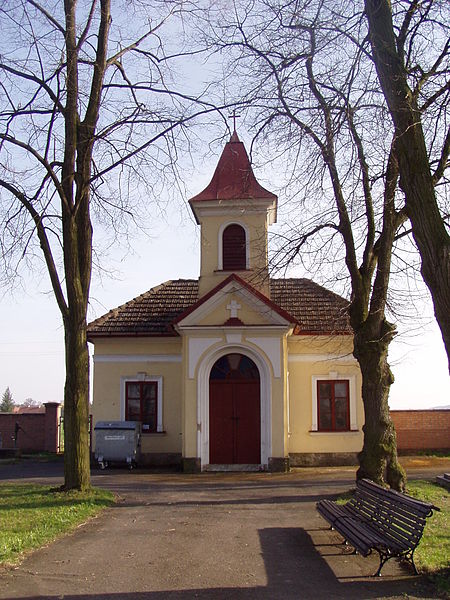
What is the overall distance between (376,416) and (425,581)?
6.63 metres

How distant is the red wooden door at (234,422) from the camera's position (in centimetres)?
1995

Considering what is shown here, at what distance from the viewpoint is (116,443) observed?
20656 millimetres

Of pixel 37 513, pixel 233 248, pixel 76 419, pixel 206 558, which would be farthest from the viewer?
pixel 233 248

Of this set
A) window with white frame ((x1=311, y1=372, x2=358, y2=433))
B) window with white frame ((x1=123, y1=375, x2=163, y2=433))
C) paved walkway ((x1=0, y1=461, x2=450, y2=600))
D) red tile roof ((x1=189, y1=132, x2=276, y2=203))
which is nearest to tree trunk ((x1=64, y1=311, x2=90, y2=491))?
paved walkway ((x1=0, y1=461, x2=450, y2=600))

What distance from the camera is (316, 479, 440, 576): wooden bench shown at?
7.54 meters

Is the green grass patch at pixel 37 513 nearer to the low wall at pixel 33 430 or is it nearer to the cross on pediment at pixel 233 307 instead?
the cross on pediment at pixel 233 307

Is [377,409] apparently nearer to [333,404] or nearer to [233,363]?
[233,363]

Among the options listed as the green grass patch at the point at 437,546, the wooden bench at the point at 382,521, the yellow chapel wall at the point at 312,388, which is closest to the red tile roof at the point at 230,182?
the yellow chapel wall at the point at 312,388

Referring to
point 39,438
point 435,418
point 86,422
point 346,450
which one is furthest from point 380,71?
point 39,438

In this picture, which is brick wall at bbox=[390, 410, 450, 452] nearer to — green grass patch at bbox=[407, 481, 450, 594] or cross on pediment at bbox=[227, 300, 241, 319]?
cross on pediment at bbox=[227, 300, 241, 319]

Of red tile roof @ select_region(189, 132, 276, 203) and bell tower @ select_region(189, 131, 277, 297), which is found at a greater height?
red tile roof @ select_region(189, 132, 276, 203)

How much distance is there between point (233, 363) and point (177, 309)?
4.40 m

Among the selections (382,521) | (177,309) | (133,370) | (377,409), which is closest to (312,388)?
(177,309)

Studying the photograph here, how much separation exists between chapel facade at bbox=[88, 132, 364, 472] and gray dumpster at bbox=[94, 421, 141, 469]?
1651mm
